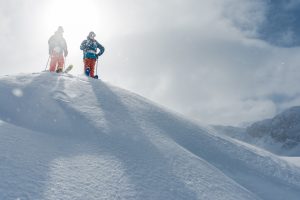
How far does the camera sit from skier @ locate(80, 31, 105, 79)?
1709 centimetres

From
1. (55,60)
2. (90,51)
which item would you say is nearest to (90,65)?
(90,51)

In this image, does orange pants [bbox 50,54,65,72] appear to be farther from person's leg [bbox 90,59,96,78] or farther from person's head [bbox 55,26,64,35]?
person's leg [bbox 90,59,96,78]

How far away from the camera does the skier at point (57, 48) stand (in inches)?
694

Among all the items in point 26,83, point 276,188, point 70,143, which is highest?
point 26,83

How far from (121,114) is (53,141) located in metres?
3.21

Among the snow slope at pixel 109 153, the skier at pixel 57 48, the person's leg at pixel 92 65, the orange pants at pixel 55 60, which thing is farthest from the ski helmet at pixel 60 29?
the snow slope at pixel 109 153

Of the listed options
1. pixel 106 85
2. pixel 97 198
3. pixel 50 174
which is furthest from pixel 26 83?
pixel 97 198

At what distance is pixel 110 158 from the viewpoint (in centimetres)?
848

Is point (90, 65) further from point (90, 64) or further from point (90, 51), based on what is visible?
point (90, 51)

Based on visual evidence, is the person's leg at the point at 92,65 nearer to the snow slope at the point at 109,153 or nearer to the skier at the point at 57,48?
the skier at the point at 57,48

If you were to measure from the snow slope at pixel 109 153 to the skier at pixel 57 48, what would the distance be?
11.4 ft

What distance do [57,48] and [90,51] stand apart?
5.76ft

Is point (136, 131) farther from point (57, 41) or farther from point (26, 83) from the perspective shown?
point (57, 41)

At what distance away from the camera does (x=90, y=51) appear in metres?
17.1
